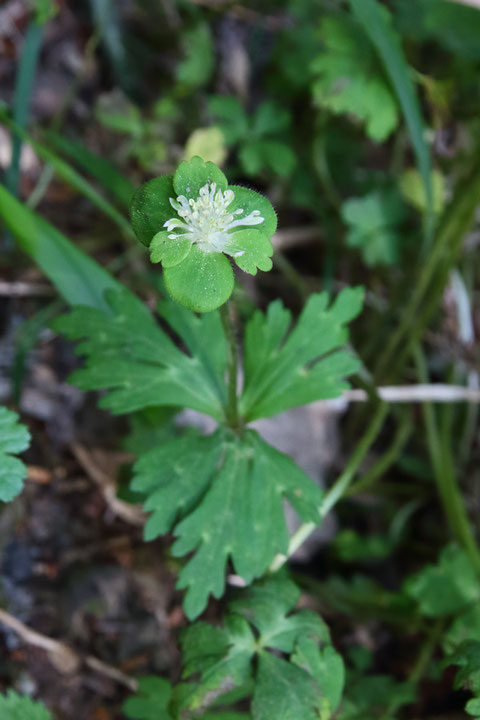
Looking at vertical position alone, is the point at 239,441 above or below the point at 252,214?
below

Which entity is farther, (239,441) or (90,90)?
(90,90)

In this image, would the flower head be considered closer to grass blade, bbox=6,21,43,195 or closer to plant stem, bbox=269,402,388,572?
plant stem, bbox=269,402,388,572

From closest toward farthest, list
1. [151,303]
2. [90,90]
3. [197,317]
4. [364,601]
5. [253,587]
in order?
[253,587] < [197,317] < [364,601] < [151,303] < [90,90]

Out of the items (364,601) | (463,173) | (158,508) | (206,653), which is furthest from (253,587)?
(463,173)

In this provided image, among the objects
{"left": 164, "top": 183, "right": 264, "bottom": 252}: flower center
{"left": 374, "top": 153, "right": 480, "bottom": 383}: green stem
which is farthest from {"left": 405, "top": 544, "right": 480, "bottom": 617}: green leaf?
{"left": 164, "top": 183, "right": 264, "bottom": 252}: flower center

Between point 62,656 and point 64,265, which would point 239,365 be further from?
point 62,656

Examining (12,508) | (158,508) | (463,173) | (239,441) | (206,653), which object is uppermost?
(463,173)

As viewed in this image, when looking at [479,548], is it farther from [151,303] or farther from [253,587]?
[151,303]

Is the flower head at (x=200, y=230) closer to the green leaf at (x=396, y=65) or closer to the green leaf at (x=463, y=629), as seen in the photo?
the green leaf at (x=396, y=65)
